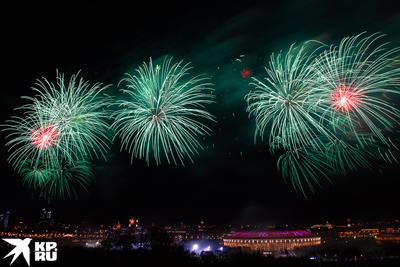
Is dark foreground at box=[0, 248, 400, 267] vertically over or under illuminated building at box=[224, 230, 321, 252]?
over

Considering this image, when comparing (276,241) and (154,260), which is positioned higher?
(154,260)

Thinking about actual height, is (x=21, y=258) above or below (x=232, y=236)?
above

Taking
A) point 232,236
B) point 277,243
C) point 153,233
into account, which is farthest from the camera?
point 232,236

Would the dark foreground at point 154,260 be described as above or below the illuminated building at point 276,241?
above

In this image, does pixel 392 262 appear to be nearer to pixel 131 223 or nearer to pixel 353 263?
pixel 353 263

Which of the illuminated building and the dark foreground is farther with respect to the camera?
the illuminated building

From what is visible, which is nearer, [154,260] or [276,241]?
[154,260]

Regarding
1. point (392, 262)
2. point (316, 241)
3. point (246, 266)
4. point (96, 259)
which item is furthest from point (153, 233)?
point (316, 241)

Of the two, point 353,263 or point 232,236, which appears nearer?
point 353,263

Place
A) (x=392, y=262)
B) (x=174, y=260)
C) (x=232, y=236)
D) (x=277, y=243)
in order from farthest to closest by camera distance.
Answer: (x=232, y=236), (x=277, y=243), (x=392, y=262), (x=174, y=260)

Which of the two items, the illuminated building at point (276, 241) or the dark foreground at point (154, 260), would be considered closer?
the dark foreground at point (154, 260)

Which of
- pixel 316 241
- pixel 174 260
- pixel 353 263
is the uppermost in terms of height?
pixel 174 260
